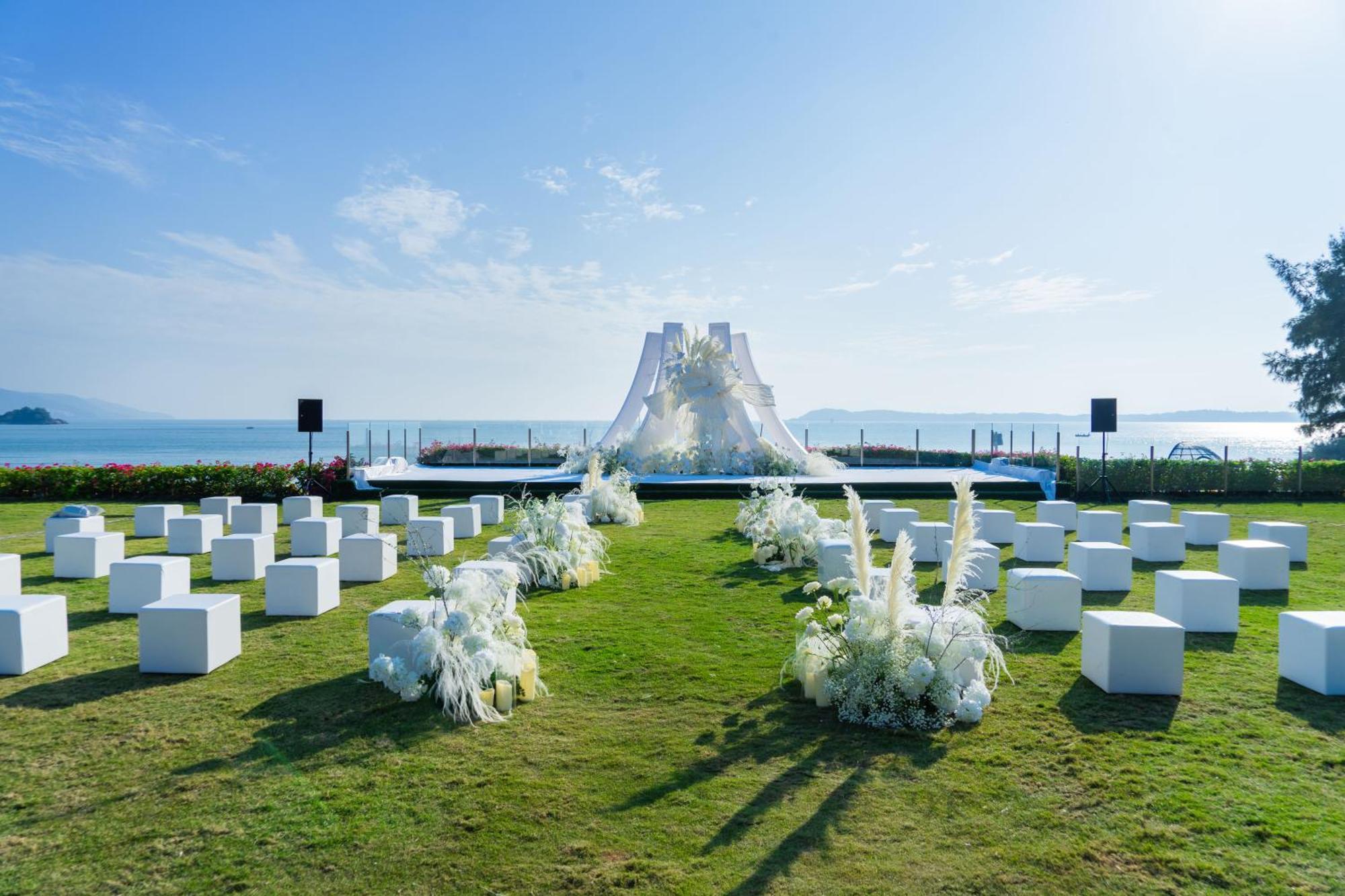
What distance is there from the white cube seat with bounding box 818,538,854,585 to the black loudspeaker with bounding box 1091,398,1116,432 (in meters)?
10.4

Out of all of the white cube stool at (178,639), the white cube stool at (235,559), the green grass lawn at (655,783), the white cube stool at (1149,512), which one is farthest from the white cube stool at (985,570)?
the white cube stool at (235,559)

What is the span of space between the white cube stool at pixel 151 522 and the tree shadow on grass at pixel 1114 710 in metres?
11.1

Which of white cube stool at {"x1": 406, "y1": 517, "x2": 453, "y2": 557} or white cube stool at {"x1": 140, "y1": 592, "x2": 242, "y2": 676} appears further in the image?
white cube stool at {"x1": 406, "y1": 517, "x2": 453, "y2": 557}

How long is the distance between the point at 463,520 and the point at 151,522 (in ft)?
14.1

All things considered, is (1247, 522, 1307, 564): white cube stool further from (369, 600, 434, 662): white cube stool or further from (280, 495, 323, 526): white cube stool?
(280, 495, 323, 526): white cube stool

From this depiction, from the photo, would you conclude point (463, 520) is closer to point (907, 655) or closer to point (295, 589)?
point (295, 589)

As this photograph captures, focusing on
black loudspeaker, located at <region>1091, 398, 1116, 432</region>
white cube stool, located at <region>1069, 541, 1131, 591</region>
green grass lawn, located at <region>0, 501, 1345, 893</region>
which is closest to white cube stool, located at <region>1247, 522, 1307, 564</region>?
white cube stool, located at <region>1069, 541, 1131, 591</region>

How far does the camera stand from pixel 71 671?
487cm

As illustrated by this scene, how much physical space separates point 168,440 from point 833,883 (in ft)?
363

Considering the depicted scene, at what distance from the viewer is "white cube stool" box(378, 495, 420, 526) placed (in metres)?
11.7

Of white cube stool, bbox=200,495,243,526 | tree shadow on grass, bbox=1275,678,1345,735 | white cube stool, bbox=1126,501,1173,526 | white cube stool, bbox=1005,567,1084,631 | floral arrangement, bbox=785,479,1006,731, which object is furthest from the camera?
white cube stool, bbox=200,495,243,526

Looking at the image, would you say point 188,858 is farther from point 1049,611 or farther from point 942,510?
point 942,510

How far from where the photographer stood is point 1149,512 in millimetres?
10609

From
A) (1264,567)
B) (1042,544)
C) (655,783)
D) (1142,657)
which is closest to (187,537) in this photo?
(655,783)
